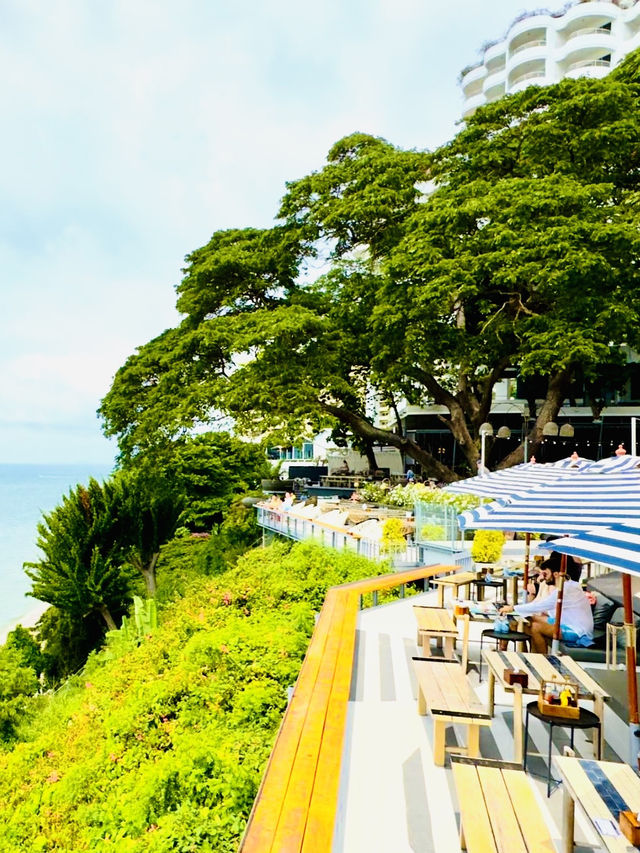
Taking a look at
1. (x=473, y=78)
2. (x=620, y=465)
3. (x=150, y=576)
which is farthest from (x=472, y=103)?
(x=620, y=465)

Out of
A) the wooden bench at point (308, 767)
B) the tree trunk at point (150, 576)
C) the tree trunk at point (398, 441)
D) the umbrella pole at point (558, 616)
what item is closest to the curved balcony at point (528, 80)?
the tree trunk at point (398, 441)

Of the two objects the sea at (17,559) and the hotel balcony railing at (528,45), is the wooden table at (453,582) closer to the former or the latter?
the sea at (17,559)

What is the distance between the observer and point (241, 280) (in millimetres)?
28188

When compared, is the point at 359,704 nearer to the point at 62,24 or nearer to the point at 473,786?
the point at 473,786

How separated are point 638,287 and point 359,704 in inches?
772

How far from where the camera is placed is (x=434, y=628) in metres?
6.24

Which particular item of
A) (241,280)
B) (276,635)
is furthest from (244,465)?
(276,635)

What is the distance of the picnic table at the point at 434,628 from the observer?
6254 millimetres

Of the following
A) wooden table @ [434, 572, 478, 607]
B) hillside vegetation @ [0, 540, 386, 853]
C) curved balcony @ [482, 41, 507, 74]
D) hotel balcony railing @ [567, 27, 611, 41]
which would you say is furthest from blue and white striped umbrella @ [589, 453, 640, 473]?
curved balcony @ [482, 41, 507, 74]

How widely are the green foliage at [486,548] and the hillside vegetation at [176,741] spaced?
8.88 ft

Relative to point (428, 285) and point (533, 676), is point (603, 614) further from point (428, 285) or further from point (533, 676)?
point (428, 285)

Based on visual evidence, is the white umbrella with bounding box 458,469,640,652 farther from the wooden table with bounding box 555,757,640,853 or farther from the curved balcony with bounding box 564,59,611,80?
the curved balcony with bounding box 564,59,611,80

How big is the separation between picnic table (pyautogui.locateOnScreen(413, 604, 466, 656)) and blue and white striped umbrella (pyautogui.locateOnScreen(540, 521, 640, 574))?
7.99 feet

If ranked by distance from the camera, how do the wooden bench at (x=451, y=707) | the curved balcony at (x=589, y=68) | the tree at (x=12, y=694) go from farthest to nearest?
the curved balcony at (x=589, y=68), the tree at (x=12, y=694), the wooden bench at (x=451, y=707)
